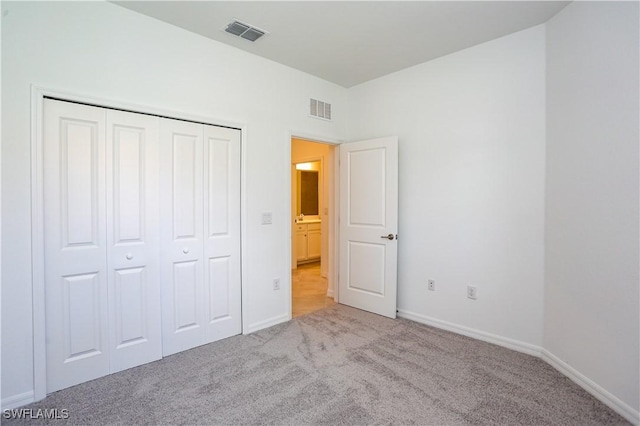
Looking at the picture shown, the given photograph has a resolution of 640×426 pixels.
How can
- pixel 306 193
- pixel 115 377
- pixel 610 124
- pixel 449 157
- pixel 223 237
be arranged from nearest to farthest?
pixel 610 124, pixel 115 377, pixel 223 237, pixel 449 157, pixel 306 193

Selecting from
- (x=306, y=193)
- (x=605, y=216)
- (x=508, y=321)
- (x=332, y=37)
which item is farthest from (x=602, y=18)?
(x=306, y=193)

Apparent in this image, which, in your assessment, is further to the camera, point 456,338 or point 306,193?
point 306,193

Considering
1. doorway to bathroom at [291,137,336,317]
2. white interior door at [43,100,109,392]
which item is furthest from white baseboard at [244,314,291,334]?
white interior door at [43,100,109,392]

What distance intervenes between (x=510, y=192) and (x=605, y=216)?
0.82m

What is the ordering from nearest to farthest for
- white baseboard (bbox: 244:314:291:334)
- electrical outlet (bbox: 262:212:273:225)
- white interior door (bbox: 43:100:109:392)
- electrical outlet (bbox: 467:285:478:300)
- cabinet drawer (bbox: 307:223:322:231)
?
white interior door (bbox: 43:100:109:392)
electrical outlet (bbox: 467:285:478:300)
white baseboard (bbox: 244:314:291:334)
electrical outlet (bbox: 262:212:273:225)
cabinet drawer (bbox: 307:223:322:231)

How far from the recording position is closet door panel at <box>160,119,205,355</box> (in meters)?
2.70

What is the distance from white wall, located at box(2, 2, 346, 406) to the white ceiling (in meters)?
0.21

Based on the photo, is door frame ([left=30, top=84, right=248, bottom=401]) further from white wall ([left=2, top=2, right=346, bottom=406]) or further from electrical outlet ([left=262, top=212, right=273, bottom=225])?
electrical outlet ([left=262, top=212, right=273, bottom=225])

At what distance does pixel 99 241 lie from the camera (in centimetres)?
236

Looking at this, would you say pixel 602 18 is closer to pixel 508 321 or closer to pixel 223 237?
pixel 508 321

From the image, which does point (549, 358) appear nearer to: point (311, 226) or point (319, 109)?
point (319, 109)

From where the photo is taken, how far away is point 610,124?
2076 mm

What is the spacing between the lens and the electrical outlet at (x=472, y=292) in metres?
3.11

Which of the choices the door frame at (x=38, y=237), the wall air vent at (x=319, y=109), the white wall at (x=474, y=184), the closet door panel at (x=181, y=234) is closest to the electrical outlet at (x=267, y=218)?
the closet door panel at (x=181, y=234)
